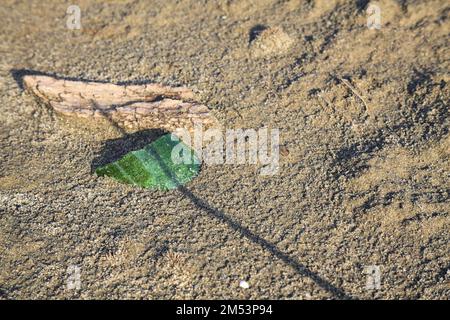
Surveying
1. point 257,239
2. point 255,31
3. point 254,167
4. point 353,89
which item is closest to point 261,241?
point 257,239

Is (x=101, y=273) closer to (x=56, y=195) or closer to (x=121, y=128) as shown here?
(x=56, y=195)

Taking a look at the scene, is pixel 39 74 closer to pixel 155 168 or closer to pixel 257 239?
pixel 155 168

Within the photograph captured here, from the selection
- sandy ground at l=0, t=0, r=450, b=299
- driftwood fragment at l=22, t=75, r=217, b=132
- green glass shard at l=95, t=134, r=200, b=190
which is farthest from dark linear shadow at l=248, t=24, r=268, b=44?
green glass shard at l=95, t=134, r=200, b=190

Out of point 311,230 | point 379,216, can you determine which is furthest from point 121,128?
point 379,216

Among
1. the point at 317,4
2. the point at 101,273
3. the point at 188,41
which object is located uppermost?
the point at 317,4

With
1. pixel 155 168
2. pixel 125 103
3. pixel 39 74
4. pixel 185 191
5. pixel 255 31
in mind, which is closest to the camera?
pixel 185 191

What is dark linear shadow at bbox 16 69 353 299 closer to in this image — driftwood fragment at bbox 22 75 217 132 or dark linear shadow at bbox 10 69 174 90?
dark linear shadow at bbox 10 69 174 90

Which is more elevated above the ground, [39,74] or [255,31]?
[255,31]

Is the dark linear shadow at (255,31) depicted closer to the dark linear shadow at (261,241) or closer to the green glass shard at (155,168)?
the green glass shard at (155,168)
